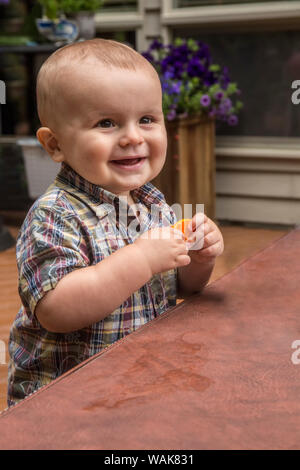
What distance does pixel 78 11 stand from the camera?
3975mm

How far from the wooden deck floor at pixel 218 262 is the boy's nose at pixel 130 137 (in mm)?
1070

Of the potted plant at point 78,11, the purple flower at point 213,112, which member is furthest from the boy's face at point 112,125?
the potted plant at point 78,11

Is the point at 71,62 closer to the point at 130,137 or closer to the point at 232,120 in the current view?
the point at 130,137

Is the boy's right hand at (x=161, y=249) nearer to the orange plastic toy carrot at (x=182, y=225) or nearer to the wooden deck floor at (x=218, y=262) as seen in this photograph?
the orange plastic toy carrot at (x=182, y=225)

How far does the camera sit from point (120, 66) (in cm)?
95

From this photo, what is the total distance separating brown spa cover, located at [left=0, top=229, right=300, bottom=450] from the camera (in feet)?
1.64

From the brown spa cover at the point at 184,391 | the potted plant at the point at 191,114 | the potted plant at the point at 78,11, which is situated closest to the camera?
the brown spa cover at the point at 184,391

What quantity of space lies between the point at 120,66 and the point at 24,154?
3.30 metres

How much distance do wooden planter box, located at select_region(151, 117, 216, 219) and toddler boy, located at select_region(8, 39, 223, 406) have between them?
2.57 m

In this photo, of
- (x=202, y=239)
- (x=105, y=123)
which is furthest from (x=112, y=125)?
(x=202, y=239)

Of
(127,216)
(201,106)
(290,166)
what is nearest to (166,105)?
(201,106)

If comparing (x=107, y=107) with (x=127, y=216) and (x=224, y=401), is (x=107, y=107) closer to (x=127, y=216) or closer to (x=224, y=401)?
(x=127, y=216)

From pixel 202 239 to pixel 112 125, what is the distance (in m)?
0.23

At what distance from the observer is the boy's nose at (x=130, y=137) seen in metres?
0.90
